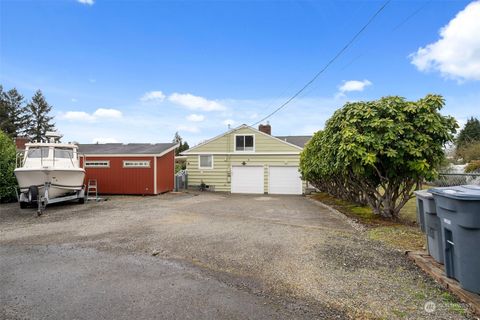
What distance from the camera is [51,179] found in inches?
455

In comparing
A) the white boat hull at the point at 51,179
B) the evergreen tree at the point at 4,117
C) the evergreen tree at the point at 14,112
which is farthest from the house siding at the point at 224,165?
the evergreen tree at the point at 14,112

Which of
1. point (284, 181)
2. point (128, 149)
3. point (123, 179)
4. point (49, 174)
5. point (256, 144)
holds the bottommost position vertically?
point (284, 181)

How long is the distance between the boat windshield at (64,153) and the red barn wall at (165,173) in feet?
16.5

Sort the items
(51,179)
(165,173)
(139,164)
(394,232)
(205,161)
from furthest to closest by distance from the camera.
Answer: (205,161) < (165,173) < (139,164) < (51,179) < (394,232)

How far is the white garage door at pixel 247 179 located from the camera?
20812mm

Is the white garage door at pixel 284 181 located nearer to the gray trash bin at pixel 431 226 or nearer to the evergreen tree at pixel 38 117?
the gray trash bin at pixel 431 226

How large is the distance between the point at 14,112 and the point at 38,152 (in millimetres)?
47141

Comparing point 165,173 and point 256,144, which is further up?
point 256,144

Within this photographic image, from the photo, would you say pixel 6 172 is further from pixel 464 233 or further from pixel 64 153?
pixel 464 233

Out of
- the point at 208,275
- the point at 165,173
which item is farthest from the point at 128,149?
the point at 208,275

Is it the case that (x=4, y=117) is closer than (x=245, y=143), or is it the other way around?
(x=245, y=143)

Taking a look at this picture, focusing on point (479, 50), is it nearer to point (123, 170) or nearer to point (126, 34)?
point (126, 34)

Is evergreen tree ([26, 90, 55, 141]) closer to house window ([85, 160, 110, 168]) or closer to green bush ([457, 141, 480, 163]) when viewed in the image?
house window ([85, 160, 110, 168])

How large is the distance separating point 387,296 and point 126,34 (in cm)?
1480
